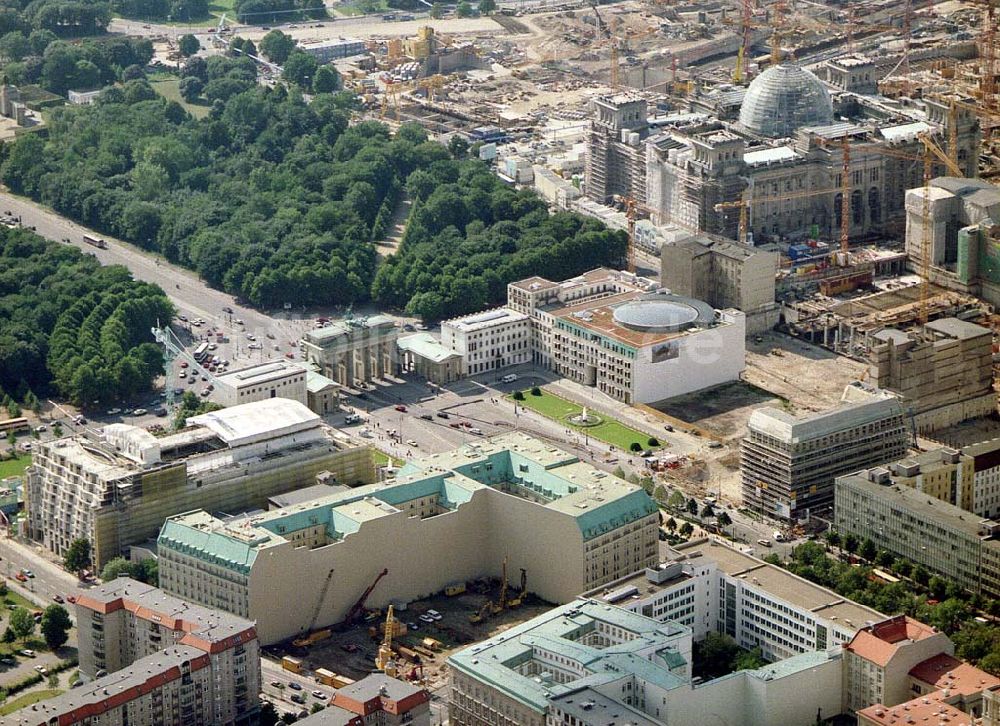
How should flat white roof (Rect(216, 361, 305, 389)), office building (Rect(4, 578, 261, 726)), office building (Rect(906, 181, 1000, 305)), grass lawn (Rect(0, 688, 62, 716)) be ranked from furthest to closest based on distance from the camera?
office building (Rect(906, 181, 1000, 305)) → flat white roof (Rect(216, 361, 305, 389)) → grass lawn (Rect(0, 688, 62, 716)) → office building (Rect(4, 578, 261, 726))

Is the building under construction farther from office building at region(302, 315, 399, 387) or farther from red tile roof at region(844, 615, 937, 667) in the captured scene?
red tile roof at region(844, 615, 937, 667)

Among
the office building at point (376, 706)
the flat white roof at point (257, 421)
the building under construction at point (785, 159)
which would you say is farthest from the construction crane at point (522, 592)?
the building under construction at point (785, 159)

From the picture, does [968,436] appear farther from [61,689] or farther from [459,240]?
[61,689]

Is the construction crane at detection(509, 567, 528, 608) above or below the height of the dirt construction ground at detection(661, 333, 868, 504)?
below

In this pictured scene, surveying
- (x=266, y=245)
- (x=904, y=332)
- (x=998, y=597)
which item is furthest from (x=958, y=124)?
(x=998, y=597)

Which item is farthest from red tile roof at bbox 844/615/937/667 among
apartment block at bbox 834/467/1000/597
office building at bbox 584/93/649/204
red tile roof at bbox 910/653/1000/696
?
office building at bbox 584/93/649/204

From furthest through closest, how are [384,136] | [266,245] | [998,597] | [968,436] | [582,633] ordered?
[384,136]
[266,245]
[968,436]
[998,597]
[582,633]
